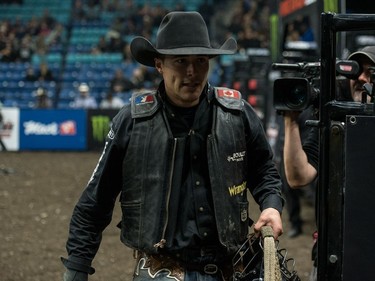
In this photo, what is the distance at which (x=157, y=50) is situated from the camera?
11.0ft

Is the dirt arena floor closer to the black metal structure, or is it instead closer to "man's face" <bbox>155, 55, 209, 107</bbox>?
"man's face" <bbox>155, 55, 209, 107</bbox>

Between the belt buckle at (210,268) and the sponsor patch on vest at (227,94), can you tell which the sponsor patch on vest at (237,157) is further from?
the belt buckle at (210,268)

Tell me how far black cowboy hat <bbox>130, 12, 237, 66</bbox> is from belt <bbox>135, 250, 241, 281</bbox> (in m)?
0.89

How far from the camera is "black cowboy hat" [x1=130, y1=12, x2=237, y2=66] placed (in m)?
3.33

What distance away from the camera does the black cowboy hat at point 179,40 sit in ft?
10.9

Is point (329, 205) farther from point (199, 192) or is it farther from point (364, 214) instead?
point (199, 192)

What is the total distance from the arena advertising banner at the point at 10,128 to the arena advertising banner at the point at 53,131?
0.43 feet

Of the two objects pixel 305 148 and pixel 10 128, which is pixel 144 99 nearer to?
pixel 305 148

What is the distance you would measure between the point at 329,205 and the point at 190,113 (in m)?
1.07

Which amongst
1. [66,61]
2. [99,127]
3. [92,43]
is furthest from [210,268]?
[92,43]

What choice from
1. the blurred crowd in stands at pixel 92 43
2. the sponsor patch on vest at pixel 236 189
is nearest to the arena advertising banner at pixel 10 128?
the blurred crowd in stands at pixel 92 43

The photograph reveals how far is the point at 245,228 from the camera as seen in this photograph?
11.3ft

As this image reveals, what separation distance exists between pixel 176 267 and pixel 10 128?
57.8ft

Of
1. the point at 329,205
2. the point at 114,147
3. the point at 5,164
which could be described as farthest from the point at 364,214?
the point at 5,164
